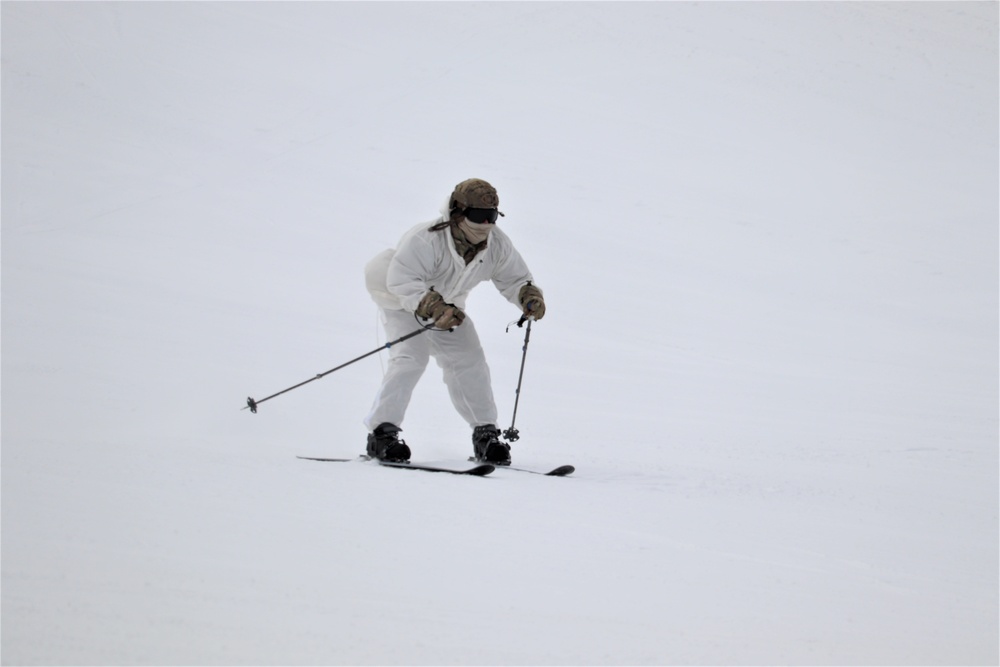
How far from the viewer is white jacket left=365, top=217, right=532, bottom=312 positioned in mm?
5461

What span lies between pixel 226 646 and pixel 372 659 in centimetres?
35

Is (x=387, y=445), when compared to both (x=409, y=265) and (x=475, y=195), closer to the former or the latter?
(x=409, y=265)

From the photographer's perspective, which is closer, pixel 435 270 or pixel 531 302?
pixel 435 270

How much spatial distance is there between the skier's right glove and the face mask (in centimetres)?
40

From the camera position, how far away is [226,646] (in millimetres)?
2551

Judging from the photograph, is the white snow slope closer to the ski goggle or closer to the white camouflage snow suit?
the white camouflage snow suit

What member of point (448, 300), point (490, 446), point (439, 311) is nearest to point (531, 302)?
point (448, 300)

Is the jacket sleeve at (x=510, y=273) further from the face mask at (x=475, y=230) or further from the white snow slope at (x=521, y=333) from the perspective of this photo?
the white snow slope at (x=521, y=333)

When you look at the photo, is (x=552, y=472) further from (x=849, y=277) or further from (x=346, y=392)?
(x=849, y=277)

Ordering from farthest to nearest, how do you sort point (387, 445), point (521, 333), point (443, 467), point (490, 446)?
point (521, 333) → point (490, 446) → point (387, 445) → point (443, 467)

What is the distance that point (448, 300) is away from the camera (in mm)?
5777

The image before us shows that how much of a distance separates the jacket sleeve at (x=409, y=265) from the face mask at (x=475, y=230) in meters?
0.20

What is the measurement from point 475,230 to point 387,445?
1.20 meters

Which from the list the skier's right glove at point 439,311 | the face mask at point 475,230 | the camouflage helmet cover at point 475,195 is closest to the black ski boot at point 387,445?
the skier's right glove at point 439,311
